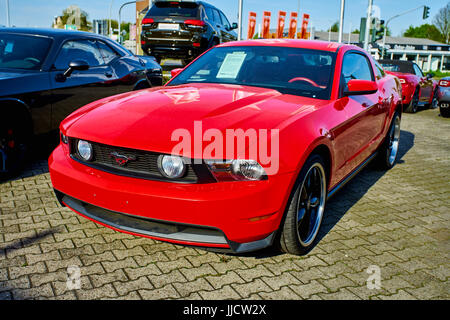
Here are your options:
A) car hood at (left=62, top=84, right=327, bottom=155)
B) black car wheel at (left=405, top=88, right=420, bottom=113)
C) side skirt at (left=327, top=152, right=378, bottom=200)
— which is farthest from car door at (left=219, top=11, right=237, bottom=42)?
car hood at (left=62, top=84, right=327, bottom=155)

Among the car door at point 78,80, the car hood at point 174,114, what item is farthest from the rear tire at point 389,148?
the car door at point 78,80

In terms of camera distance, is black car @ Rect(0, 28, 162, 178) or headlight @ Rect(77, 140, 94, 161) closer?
headlight @ Rect(77, 140, 94, 161)

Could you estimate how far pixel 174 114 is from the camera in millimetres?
3023

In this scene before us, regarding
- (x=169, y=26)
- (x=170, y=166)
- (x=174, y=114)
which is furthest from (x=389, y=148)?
(x=169, y=26)

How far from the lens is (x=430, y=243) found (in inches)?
146

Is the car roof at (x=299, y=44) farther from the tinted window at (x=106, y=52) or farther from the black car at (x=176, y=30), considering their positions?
the black car at (x=176, y=30)

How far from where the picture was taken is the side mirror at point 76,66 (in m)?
5.06

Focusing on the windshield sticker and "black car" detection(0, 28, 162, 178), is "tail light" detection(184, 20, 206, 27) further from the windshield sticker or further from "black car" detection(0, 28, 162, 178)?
the windshield sticker

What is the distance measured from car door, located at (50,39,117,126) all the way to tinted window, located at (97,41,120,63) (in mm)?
81

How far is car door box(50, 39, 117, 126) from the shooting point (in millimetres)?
5160
